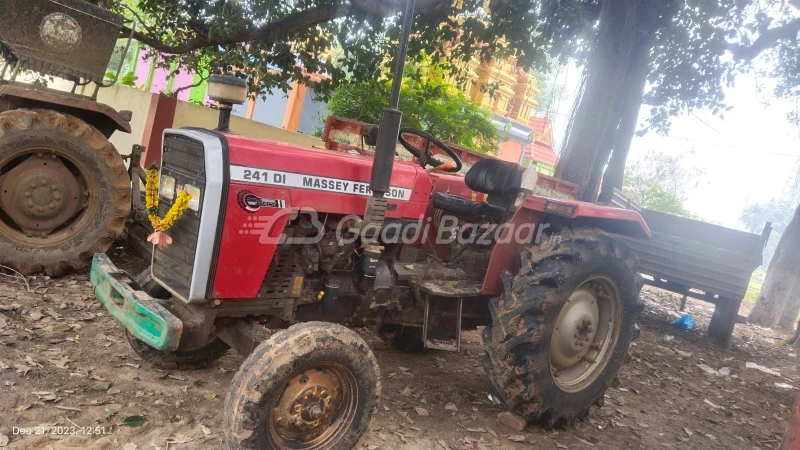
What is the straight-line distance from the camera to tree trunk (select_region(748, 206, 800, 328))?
9.49m

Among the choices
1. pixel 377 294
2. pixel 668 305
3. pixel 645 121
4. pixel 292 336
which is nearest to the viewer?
pixel 292 336

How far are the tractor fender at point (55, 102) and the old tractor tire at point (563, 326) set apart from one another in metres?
3.62

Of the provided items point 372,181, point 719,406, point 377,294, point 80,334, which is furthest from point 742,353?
point 80,334

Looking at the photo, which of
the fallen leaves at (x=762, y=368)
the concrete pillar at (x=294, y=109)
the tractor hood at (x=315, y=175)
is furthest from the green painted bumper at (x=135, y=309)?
the concrete pillar at (x=294, y=109)

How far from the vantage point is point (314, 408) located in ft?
8.73

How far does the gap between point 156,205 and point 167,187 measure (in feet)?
0.37

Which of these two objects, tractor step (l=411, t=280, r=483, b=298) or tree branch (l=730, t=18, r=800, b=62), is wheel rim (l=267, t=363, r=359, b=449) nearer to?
tractor step (l=411, t=280, r=483, b=298)

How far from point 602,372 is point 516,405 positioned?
2.63ft

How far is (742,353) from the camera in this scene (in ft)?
23.3

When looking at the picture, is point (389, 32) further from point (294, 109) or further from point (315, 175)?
point (294, 109)

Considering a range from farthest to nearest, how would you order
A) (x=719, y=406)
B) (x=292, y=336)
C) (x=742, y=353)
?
(x=742, y=353)
(x=719, y=406)
(x=292, y=336)

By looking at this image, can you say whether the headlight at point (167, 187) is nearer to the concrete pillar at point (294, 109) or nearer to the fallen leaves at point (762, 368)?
the fallen leaves at point (762, 368)

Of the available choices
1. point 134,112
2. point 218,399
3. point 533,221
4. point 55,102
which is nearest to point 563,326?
point 533,221

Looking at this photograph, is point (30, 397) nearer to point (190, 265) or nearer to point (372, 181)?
point (190, 265)
